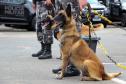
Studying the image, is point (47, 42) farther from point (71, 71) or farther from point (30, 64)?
point (71, 71)

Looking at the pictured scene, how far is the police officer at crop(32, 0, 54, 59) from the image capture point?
10.2 m

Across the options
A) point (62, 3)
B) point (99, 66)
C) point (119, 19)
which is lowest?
point (119, 19)

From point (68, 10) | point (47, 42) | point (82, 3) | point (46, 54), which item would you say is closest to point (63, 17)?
point (68, 10)

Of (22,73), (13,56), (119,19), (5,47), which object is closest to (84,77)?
(22,73)

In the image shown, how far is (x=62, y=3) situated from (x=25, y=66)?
63.0 inches

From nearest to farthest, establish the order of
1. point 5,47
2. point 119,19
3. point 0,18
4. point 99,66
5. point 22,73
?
point 99,66, point 22,73, point 5,47, point 0,18, point 119,19

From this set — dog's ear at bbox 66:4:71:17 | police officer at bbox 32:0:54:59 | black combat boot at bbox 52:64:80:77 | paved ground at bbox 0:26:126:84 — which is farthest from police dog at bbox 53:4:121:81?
police officer at bbox 32:0:54:59

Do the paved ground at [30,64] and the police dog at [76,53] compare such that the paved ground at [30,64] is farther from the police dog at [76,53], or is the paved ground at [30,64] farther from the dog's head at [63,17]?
the dog's head at [63,17]

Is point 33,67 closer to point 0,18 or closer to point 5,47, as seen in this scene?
point 5,47

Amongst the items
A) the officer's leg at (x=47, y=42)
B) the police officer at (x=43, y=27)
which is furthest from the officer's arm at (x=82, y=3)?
the officer's leg at (x=47, y=42)

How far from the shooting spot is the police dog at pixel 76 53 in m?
7.86

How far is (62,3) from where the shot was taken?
29.1 feet

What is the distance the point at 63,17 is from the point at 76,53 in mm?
653

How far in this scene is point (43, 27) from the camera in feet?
33.9
